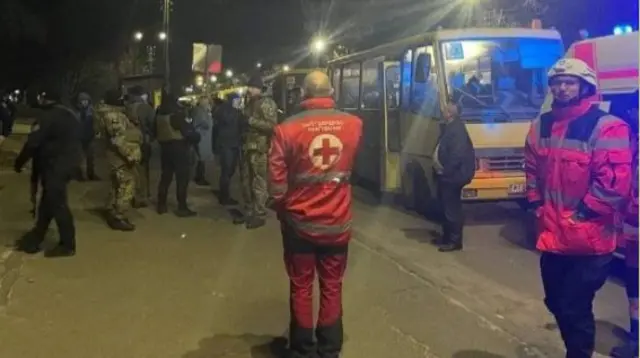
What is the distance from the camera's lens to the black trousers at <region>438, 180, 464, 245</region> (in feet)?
31.0

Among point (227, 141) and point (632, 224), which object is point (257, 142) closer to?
point (227, 141)

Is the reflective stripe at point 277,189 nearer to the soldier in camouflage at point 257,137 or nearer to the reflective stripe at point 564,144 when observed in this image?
the reflective stripe at point 564,144

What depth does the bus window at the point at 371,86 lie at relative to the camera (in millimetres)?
14631

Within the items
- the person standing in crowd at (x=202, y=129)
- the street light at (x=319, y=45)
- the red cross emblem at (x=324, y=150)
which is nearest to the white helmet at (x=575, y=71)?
the red cross emblem at (x=324, y=150)

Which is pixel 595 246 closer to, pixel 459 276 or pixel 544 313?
pixel 544 313

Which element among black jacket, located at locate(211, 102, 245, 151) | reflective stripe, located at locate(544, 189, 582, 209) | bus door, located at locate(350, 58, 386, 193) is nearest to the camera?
reflective stripe, located at locate(544, 189, 582, 209)

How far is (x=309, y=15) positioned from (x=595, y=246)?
3279 centimetres

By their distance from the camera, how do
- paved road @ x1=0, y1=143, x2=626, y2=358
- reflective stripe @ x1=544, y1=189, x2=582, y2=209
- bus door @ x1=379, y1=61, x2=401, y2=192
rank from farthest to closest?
bus door @ x1=379, y1=61, x2=401, y2=192, paved road @ x1=0, y1=143, x2=626, y2=358, reflective stripe @ x1=544, y1=189, x2=582, y2=209

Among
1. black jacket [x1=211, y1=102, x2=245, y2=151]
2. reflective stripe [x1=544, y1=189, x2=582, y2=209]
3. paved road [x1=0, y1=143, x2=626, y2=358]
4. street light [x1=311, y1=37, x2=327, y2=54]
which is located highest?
street light [x1=311, y1=37, x2=327, y2=54]

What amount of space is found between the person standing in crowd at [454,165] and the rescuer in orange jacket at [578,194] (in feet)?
15.0

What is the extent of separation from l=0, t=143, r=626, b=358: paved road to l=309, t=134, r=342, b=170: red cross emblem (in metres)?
1.43

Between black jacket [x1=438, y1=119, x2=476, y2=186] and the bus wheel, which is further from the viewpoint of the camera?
the bus wheel

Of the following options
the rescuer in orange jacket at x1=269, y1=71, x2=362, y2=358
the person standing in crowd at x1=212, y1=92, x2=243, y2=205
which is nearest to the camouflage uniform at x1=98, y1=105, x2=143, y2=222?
the person standing in crowd at x1=212, y1=92, x2=243, y2=205

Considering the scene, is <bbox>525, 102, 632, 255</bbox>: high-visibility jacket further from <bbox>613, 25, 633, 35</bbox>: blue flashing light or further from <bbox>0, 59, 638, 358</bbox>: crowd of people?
<bbox>613, 25, 633, 35</bbox>: blue flashing light
